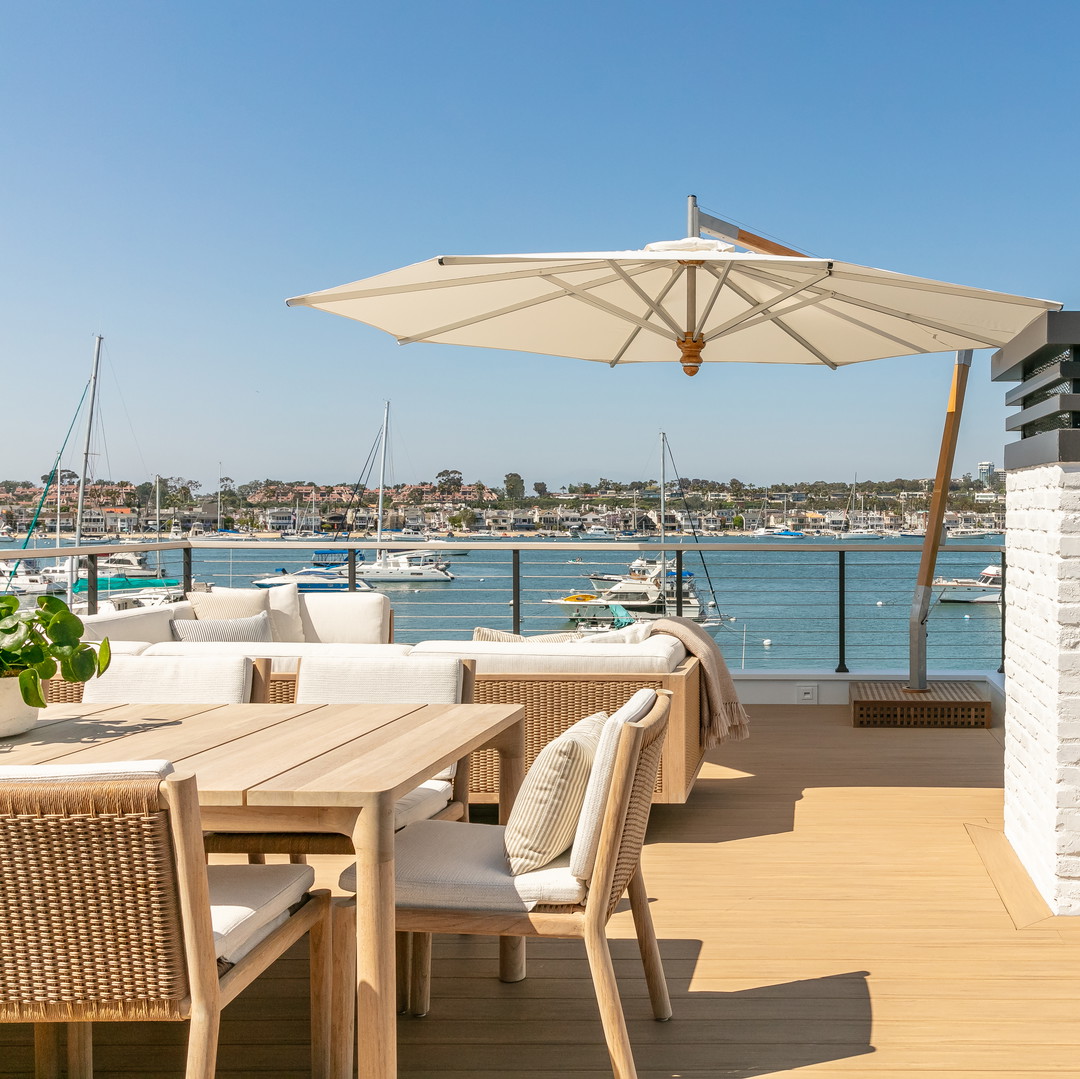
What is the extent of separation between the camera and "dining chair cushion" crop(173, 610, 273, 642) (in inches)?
181

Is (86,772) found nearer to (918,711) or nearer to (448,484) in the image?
(918,711)

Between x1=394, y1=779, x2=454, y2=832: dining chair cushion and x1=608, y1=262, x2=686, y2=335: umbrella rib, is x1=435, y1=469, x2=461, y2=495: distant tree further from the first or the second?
x1=394, y1=779, x2=454, y2=832: dining chair cushion

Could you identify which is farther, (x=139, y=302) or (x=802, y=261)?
(x=139, y=302)

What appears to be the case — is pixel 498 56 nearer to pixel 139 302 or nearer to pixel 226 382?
pixel 139 302

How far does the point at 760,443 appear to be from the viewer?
89.4 ft

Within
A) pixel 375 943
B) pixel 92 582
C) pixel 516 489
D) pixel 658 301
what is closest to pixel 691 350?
pixel 658 301

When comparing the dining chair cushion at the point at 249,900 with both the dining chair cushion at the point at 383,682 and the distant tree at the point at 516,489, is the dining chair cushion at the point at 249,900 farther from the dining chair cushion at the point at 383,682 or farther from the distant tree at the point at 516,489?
the distant tree at the point at 516,489

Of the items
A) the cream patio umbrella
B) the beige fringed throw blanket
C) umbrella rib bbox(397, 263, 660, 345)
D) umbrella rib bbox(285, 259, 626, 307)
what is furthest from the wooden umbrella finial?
the beige fringed throw blanket

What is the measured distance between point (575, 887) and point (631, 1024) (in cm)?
61

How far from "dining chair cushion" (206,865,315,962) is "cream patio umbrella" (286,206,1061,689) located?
222cm

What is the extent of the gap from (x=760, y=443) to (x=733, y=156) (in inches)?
387

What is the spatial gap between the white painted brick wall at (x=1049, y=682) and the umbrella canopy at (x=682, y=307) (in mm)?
693

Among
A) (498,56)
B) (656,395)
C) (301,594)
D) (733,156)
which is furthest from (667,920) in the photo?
(656,395)

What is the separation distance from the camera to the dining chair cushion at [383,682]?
9.61ft
